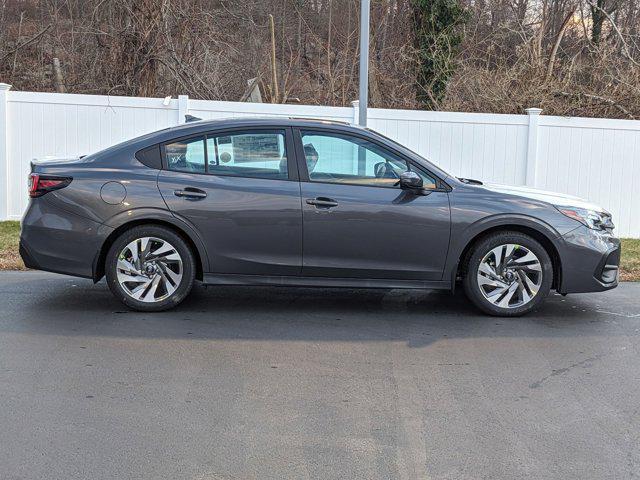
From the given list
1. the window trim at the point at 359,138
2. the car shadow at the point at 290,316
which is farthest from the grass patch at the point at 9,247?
the window trim at the point at 359,138

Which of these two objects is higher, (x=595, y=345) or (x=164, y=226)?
(x=164, y=226)

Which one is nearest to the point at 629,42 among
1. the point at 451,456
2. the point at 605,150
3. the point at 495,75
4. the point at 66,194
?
the point at 495,75

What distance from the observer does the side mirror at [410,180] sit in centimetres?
689

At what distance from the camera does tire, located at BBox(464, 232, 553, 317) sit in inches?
277

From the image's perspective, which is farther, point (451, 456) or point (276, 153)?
point (276, 153)

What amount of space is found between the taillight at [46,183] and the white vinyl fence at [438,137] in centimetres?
537

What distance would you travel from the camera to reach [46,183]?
691cm

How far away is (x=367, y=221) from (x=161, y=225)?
1.75 metres

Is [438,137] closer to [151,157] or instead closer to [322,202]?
[322,202]

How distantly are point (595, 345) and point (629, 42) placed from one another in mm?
13082

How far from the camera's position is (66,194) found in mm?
6863

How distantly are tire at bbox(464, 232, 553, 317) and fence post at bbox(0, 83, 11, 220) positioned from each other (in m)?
7.81

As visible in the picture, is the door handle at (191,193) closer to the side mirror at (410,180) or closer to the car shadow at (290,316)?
the car shadow at (290,316)

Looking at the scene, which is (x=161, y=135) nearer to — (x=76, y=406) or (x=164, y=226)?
(x=164, y=226)
